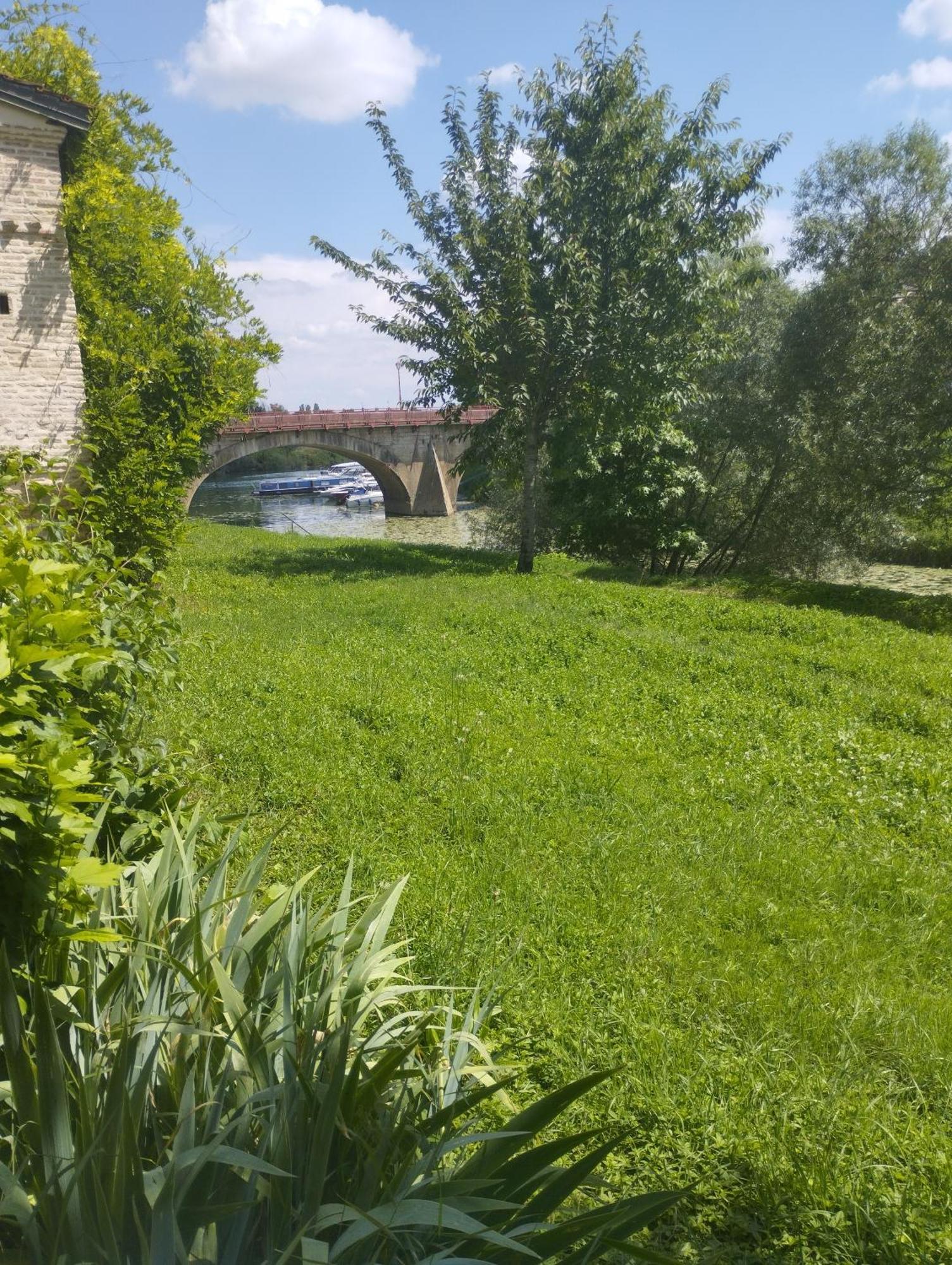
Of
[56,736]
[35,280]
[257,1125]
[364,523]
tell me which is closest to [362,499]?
[364,523]

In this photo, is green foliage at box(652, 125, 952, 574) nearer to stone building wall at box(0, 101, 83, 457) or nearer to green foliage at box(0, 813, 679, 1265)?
stone building wall at box(0, 101, 83, 457)

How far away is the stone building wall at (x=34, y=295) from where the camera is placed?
8.87 m

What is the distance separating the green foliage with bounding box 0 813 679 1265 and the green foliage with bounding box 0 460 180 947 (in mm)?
223

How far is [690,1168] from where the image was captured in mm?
2709

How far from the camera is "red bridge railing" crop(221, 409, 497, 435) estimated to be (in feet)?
111

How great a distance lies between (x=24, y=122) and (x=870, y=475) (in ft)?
46.3

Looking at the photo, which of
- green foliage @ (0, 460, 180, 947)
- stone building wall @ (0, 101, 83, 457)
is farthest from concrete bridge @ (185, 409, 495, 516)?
green foliage @ (0, 460, 180, 947)

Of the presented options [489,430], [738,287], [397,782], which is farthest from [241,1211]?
[738,287]

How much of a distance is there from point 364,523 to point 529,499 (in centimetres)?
2562

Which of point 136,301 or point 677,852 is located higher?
point 136,301

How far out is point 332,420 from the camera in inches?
1437

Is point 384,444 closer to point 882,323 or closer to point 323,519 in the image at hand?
point 323,519

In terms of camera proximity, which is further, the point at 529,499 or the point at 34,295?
the point at 529,499

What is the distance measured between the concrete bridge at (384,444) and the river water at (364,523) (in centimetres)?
146
